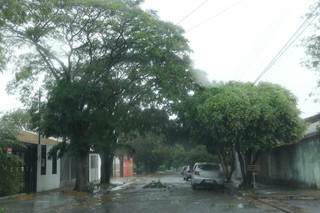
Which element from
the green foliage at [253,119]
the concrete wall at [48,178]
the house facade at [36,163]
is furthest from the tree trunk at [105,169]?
the green foliage at [253,119]

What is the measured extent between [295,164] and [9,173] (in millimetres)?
15415

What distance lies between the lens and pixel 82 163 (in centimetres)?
3259

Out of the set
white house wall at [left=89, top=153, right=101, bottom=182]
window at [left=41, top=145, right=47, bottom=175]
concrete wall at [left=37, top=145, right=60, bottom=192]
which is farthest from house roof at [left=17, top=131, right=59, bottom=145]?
white house wall at [left=89, top=153, right=101, bottom=182]

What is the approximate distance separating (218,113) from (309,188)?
5905mm

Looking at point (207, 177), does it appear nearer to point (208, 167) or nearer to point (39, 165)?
point (208, 167)

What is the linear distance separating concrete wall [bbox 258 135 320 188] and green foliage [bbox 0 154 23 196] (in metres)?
14.6

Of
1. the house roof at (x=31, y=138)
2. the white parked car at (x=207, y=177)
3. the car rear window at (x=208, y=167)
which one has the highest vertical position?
the house roof at (x=31, y=138)

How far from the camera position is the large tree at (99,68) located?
28.5 meters

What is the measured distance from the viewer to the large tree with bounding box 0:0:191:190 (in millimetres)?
28531

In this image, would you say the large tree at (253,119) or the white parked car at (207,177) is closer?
the large tree at (253,119)

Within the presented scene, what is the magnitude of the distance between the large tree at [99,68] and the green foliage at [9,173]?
3.42 meters

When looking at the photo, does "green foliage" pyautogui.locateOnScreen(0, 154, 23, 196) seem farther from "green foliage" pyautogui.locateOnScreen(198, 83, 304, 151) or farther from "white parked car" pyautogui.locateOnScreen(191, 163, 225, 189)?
"white parked car" pyautogui.locateOnScreen(191, 163, 225, 189)

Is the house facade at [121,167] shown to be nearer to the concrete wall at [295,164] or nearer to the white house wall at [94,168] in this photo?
the white house wall at [94,168]

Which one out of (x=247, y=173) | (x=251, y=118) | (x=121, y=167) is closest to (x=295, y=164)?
(x=247, y=173)
